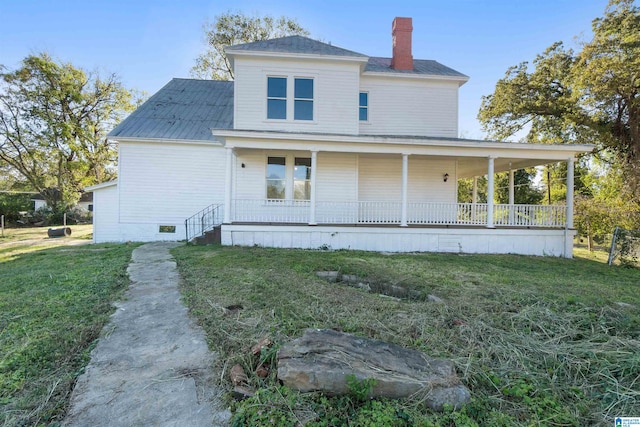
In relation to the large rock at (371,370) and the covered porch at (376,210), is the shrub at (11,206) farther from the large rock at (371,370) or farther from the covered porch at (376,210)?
the large rock at (371,370)

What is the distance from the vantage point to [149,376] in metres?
2.33

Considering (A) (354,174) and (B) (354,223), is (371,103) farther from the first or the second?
(B) (354,223)

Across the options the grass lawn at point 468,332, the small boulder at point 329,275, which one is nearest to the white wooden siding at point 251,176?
the grass lawn at point 468,332

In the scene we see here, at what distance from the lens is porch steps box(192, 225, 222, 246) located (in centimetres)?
1009

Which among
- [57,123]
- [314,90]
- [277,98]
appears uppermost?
[57,123]

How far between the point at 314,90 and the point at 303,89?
408 mm

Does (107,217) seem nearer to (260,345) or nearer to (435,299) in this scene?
(260,345)

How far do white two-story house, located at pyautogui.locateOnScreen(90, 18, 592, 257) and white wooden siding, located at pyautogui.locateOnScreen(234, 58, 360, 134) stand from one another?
4cm

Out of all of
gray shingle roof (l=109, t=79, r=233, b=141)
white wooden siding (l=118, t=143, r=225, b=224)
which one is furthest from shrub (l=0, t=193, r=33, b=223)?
white wooden siding (l=118, t=143, r=225, b=224)

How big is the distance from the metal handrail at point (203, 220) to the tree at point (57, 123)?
50.6ft

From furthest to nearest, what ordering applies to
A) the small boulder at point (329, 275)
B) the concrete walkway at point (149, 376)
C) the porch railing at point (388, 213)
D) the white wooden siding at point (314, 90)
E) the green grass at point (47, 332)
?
1. the white wooden siding at point (314, 90)
2. the porch railing at point (388, 213)
3. the small boulder at point (329, 275)
4. the green grass at point (47, 332)
5. the concrete walkway at point (149, 376)

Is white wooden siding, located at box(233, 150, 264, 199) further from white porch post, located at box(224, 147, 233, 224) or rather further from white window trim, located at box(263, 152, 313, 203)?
white porch post, located at box(224, 147, 233, 224)

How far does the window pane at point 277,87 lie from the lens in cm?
1073

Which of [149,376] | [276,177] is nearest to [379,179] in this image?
[276,177]
